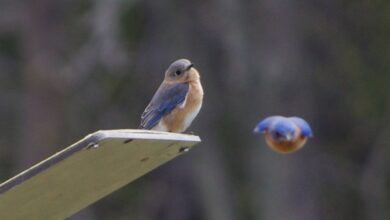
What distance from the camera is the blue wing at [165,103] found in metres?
7.37

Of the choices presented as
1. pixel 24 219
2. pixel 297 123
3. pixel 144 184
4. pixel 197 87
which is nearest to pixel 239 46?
pixel 144 184

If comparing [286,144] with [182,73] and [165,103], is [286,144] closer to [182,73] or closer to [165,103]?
[165,103]

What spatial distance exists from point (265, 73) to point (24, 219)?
10.2 meters

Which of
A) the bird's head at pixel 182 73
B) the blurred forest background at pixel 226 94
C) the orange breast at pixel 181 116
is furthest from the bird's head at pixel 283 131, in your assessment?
the blurred forest background at pixel 226 94

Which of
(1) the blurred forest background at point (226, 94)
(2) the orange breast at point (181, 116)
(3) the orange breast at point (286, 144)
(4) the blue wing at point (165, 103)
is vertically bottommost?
(3) the orange breast at point (286, 144)

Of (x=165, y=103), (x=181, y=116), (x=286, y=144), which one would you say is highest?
(x=165, y=103)

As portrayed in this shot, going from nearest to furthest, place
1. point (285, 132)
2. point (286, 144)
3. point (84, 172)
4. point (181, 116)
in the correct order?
point (84, 172), point (285, 132), point (286, 144), point (181, 116)

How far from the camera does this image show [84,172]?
4164 mm

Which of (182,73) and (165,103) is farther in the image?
(182,73)

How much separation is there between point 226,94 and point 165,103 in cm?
828

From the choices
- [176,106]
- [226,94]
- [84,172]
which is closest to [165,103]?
[176,106]

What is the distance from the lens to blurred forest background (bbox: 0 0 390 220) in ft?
47.9

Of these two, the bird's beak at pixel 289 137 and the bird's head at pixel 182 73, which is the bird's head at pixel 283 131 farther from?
the bird's head at pixel 182 73

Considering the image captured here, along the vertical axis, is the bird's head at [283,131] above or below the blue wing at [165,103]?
below
